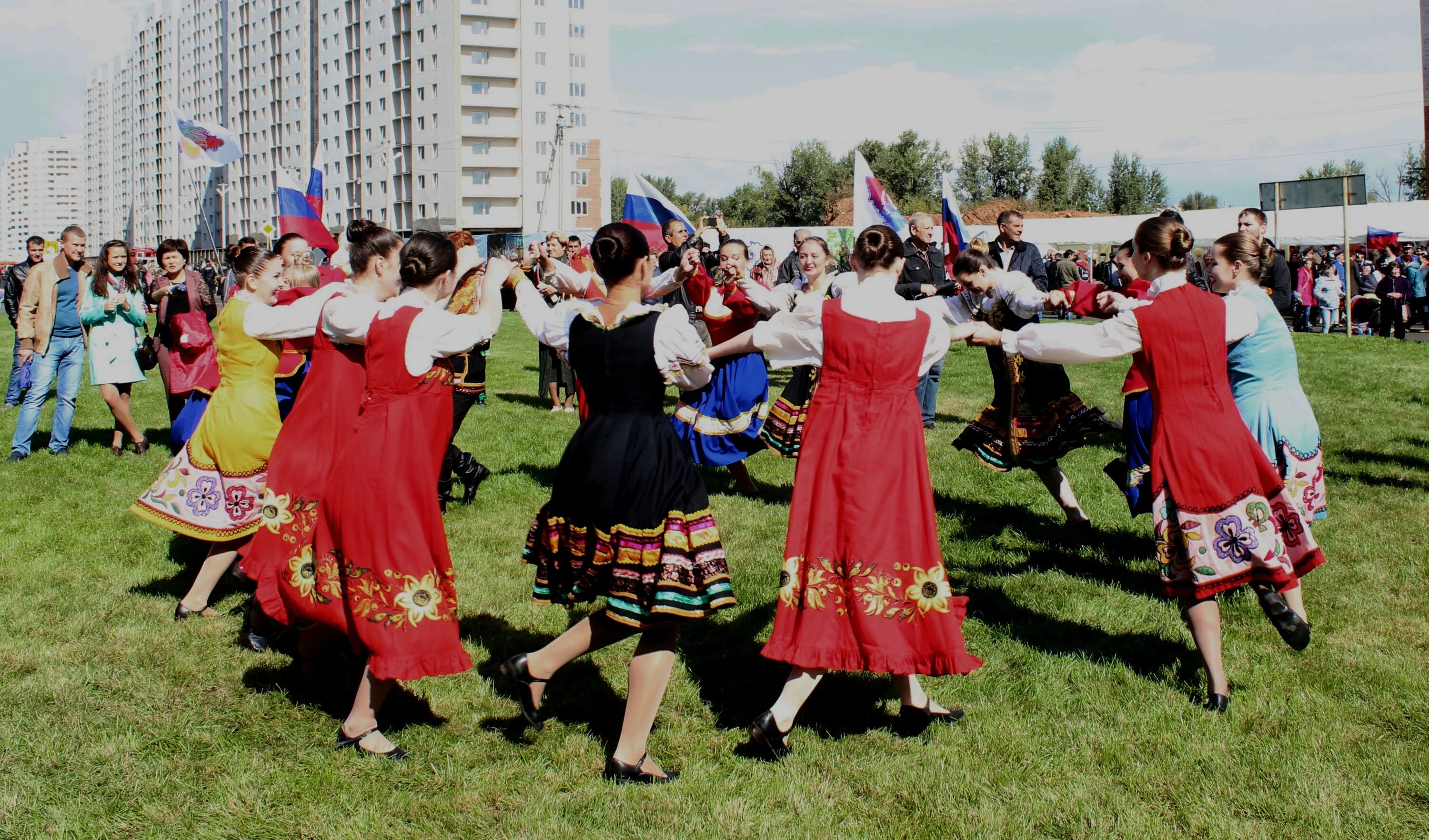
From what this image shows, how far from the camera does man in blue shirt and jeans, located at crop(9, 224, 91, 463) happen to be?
9.97m

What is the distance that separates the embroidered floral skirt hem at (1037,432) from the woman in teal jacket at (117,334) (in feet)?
24.7

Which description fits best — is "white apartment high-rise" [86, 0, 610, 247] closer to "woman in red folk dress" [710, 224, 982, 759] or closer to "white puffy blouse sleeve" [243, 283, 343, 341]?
"white puffy blouse sleeve" [243, 283, 343, 341]

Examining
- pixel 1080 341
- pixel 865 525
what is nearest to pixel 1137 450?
pixel 1080 341

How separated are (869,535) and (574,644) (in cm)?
111

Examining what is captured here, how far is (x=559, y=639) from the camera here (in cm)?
406

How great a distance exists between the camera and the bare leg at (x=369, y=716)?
4121mm

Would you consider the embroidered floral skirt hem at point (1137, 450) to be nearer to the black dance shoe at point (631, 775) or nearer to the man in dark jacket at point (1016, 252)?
the black dance shoe at point (631, 775)

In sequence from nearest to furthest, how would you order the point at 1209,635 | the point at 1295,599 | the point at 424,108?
the point at 1209,635, the point at 1295,599, the point at 424,108

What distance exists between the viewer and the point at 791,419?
26.4ft

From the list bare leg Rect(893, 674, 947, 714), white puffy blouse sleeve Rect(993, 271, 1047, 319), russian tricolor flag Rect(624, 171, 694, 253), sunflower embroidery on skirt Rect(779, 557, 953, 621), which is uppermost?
russian tricolor flag Rect(624, 171, 694, 253)

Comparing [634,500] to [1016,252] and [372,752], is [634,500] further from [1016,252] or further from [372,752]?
[1016,252]

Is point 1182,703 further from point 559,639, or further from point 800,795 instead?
point 559,639

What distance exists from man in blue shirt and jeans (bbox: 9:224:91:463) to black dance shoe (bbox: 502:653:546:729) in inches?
305

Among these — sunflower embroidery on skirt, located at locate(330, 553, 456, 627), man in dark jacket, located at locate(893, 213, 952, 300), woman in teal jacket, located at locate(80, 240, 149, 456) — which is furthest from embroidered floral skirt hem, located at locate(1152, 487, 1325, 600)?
woman in teal jacket, located at locate(80, 240, 149, 456)
